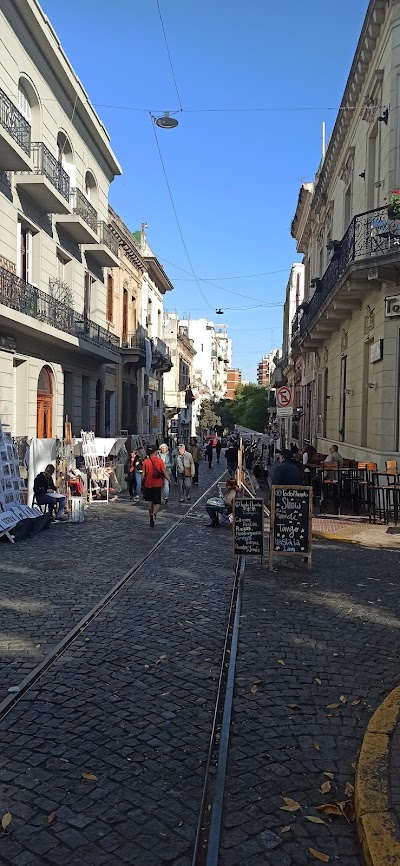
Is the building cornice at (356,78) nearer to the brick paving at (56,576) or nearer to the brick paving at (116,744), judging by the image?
the brick paving at (56,576)

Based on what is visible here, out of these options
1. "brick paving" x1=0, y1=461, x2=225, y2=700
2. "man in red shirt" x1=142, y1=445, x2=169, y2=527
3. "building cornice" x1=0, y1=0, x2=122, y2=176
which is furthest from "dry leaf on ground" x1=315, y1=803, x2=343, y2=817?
"building cornice" x1=0, y1=0, x2=122, y2=176

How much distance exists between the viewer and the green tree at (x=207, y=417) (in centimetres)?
9588

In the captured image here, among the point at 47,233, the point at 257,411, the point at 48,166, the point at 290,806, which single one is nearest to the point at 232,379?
the point at 257,411

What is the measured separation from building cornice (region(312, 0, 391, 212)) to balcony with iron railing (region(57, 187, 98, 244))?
887 centimetres

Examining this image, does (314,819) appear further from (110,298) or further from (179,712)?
(110,298)

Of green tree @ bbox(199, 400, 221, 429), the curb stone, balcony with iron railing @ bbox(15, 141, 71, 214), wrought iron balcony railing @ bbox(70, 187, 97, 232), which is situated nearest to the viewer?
the curb stone

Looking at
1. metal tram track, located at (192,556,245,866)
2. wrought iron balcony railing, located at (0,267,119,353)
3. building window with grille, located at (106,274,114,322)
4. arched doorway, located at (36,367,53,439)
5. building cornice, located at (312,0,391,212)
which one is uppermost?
building cornice, located at (312,0,391,212)

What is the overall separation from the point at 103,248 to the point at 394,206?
13.7m

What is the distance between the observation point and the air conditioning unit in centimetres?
1451

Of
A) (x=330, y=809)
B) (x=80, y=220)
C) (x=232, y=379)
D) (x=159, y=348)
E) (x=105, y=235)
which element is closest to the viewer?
(x=330, y=809)

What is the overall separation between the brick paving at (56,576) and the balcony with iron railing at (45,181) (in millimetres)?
9232

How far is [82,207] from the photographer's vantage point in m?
22.6

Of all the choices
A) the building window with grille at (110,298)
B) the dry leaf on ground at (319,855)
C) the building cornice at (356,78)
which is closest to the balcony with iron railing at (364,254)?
the building cornice at (356,78)

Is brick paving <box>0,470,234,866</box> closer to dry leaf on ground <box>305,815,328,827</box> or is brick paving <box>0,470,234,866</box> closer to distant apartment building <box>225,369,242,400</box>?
dry leaf on ground <box>305,815,328,827</box>
